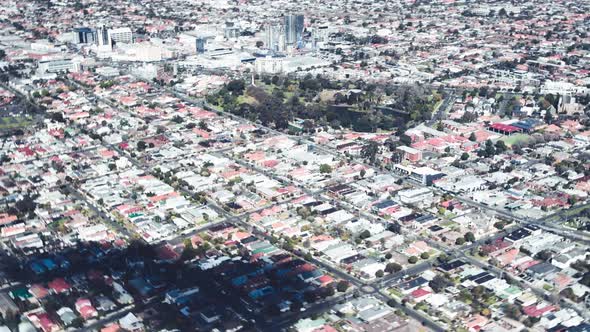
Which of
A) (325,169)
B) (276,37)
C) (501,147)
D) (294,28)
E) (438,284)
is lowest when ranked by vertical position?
(438,284)

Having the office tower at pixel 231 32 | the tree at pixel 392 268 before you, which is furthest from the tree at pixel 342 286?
the office tower at pixel 231 32

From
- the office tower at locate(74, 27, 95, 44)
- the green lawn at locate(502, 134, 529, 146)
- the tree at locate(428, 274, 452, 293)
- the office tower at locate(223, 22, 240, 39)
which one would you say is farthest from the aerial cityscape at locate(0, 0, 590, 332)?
the office tower at locate(223, 22, 240, 39)

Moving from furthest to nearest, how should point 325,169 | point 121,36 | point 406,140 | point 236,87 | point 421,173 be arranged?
point 121,36 < point 236,87 < point 406,140 < point 325,169 < point 421,173

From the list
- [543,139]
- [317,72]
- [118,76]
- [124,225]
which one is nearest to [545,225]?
[543,139]

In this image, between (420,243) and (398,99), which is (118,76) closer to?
(398,99)

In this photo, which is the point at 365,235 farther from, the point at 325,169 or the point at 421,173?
the point at 325,169

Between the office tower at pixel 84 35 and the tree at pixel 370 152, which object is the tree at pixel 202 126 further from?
the office tower at pixel 84 35

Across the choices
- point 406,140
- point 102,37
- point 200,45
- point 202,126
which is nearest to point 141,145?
point 202,126
